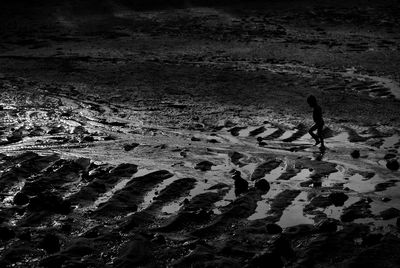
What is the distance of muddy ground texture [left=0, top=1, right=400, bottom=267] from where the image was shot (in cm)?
607

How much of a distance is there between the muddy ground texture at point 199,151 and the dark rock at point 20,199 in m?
0.02

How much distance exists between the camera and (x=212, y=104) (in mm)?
13375

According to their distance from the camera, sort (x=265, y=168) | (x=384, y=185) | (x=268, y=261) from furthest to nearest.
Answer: (x=265, y=168), (x=384, y=185), (x=268, y=261)

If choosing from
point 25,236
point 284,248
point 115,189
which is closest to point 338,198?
point 284,248

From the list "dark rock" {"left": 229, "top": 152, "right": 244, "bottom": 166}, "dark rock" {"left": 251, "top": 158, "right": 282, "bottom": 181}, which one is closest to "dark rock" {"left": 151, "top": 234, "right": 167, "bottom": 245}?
"dark rock" {"left": 251, "top": 158, "right": 282, "bottom": 181}

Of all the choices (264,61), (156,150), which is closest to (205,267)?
(156,150)

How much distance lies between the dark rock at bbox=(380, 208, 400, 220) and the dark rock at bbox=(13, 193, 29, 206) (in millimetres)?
4371

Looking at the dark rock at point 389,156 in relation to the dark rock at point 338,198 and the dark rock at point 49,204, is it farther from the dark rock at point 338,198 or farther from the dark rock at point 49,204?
the dark rock at point 49,204

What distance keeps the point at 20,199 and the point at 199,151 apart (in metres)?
3.45

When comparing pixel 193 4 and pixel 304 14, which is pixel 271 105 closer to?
pixel 304 14

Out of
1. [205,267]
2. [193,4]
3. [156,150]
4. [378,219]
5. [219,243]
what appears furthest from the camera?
[193,4]

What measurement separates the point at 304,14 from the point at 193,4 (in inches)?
227

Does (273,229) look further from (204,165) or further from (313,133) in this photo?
(313,133)

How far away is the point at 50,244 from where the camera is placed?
5.94 m
